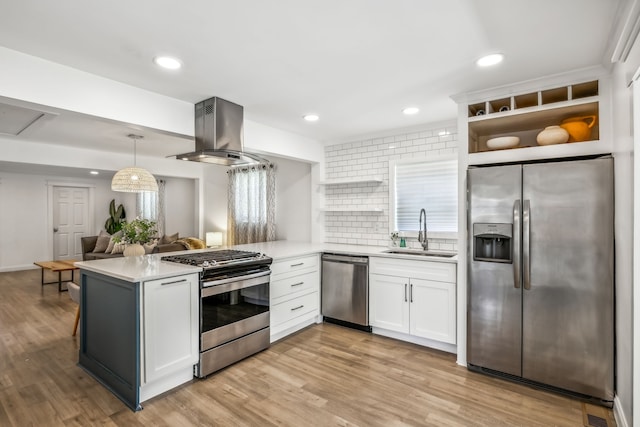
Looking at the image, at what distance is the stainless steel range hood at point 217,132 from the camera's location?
9.45 ft

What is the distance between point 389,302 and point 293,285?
3.39 ft

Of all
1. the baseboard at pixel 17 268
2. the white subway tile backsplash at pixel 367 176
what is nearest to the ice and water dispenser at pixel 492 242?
the white subway tile backsplash at pixel 367 176

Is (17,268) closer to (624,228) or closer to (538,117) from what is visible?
(538,117)

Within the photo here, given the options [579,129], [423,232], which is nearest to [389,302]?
[423,232]

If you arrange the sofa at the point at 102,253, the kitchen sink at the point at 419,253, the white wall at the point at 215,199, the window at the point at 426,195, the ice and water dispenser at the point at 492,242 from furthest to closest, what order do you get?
the white wall at the point at 215,199 → the sofa at the point at 102,253 → the window at the point at 426,195 → the kitchen sink at the point at 419,253 → the ice and water dispenser at the point at 492,242

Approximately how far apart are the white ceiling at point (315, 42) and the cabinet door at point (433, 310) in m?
1.77

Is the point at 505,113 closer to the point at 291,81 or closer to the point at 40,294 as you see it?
the point at 291,81

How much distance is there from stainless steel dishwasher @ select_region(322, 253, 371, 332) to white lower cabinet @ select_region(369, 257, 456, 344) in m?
0.08

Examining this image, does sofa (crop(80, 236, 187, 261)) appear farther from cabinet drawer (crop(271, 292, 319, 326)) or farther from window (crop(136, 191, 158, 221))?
Result: cabinet drawer (crop(271, 292, 319, 326))

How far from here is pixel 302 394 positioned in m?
2.40

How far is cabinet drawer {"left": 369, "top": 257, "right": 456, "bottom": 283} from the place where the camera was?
307 centimetres

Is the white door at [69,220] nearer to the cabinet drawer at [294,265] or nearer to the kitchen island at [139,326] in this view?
the kitchen island at [139,326]

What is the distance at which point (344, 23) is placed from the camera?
5.83 ft

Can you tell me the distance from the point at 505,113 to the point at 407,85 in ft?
2.82
